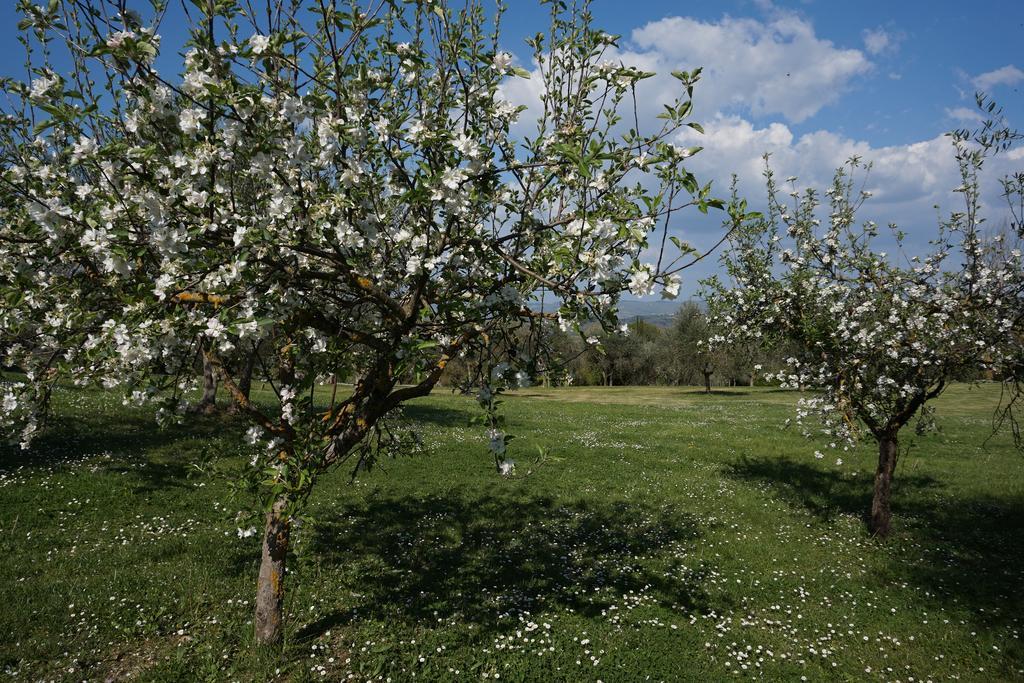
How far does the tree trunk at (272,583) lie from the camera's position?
6.27m

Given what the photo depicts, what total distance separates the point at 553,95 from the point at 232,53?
3.28 metres

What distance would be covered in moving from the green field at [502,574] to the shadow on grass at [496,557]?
50mm

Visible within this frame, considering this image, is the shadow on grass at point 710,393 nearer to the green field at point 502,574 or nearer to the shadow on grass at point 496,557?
the green field at point 502,574

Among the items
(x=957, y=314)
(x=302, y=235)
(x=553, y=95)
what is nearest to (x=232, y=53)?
(x=302, y=235)

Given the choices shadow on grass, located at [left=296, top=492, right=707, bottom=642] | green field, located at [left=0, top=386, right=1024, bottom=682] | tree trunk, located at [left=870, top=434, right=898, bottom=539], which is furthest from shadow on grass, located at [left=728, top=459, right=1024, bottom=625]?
shadow on grass, located at [left=296, top=492, right=707, bottom=642]

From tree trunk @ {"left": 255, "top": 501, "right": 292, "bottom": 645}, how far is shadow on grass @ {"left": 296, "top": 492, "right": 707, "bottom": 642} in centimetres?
50

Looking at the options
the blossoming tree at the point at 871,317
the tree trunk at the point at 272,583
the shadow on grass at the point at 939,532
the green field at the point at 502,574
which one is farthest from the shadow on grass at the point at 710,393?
the tree trunk at the point at 272,583

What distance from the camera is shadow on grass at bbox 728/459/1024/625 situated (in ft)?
30.0

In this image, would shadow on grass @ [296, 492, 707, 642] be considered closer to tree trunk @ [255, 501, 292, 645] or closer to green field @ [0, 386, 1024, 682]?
green field @ [0, 386, 1024, 682]

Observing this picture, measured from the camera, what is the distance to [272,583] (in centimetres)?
641

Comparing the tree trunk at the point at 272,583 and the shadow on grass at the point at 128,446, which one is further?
the shadow on grass at the point at 128,446

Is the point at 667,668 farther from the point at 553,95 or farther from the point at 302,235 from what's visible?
the point at 553,95

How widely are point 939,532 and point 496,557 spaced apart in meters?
9.90

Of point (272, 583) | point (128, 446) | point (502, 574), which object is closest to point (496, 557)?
point (502, 574)
